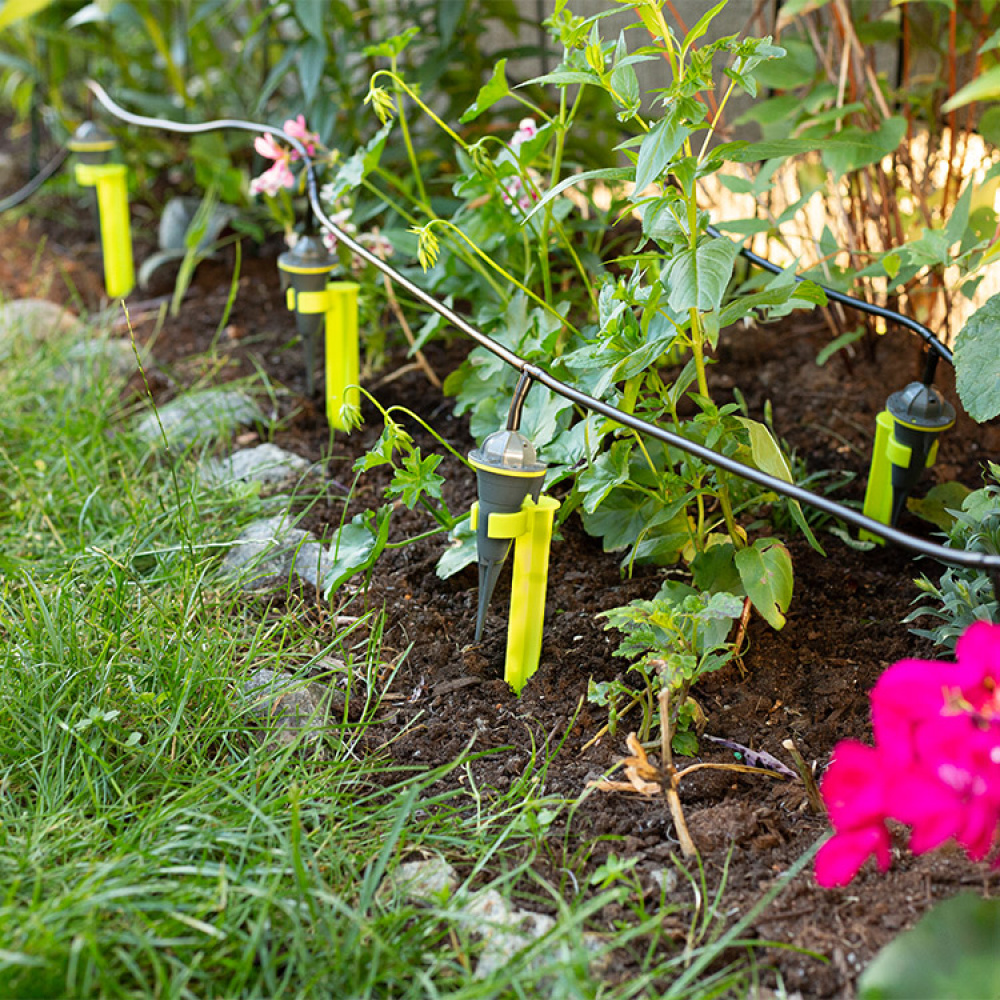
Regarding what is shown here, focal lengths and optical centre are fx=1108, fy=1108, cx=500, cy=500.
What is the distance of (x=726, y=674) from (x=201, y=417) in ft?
3.76

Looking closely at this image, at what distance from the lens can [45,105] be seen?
3.36 m

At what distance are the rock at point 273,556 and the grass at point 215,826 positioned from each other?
35 millimetres

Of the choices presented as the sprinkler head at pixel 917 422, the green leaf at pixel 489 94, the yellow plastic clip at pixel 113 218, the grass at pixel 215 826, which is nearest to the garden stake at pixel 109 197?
the yellow plastic clip at pixel 113 218

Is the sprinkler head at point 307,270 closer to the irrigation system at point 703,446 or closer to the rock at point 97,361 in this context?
the irrigation system at point 703,446

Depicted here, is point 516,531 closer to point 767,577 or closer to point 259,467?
point 767,577

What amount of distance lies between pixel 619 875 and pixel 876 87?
141 cm

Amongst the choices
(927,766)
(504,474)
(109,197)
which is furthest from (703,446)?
(109,197)

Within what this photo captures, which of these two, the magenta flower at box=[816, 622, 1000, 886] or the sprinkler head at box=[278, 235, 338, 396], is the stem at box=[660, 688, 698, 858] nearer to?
the magenta flower at box=[816, 622, 1000, 886]

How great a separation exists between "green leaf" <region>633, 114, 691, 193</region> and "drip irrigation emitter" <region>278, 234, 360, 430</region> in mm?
770

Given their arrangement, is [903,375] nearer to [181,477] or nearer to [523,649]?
[523,649]

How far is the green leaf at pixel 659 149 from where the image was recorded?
111 centimetres

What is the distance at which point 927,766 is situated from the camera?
2.75 ft

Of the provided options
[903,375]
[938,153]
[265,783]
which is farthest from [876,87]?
[265,783]

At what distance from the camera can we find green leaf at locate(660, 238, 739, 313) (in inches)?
44.8
